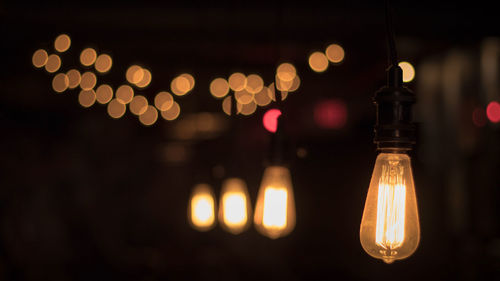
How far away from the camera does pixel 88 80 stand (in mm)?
6496

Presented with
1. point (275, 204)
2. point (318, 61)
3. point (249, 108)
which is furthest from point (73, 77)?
point (275, 204)

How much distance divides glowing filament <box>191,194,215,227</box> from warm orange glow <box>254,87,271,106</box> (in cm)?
281

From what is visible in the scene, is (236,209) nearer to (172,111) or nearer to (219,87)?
(219,87)

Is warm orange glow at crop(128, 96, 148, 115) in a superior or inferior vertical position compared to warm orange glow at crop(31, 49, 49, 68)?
superior

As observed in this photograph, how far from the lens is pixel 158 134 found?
504 inches

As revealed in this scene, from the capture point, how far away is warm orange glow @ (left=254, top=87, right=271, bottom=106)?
7.70 metres

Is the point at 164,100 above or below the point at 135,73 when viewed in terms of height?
above

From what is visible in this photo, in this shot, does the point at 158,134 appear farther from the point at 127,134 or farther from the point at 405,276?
the point at 405,276

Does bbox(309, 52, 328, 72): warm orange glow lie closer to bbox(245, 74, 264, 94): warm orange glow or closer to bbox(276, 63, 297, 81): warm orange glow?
bbox(276, 63, 297, 81): warm orange glow

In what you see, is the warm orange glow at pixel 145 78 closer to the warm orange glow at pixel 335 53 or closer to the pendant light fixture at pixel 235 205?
the warm orange glow at pixel 335 53

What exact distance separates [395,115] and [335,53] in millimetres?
4950

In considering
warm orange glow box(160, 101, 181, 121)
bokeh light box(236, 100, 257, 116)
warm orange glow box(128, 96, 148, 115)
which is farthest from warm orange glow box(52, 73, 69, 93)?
bokeh light box(236, 100, 257, 116)

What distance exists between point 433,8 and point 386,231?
327 centimetres

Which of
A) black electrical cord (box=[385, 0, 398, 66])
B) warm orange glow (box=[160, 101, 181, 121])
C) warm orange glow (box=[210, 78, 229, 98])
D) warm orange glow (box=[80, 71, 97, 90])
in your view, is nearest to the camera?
black electrical cord (box=[385, 0, 398, 66])
